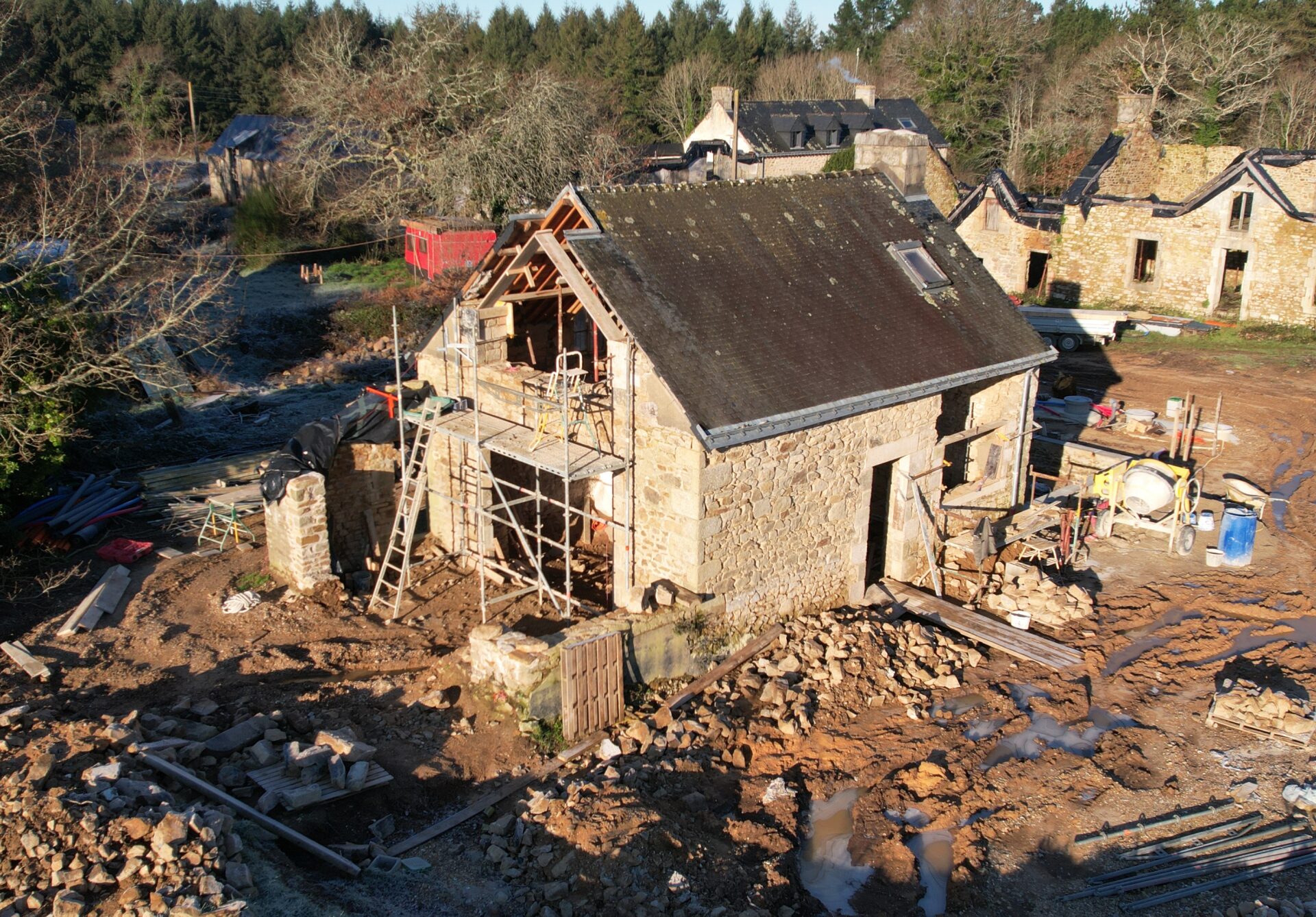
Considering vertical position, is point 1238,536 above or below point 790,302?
below

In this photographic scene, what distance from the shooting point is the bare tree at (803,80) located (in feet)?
208

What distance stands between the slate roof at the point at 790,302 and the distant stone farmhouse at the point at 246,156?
31197 millimetres

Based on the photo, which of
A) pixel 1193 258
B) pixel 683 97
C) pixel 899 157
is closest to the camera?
pixel 899 157

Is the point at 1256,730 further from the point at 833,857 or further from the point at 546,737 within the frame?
the point at 546,737

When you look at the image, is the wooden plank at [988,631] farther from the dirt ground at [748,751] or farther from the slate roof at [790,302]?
the slate roof at [790,302]

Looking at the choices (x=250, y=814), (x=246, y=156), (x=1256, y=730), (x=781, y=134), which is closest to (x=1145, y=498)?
(x=1256, y=730)

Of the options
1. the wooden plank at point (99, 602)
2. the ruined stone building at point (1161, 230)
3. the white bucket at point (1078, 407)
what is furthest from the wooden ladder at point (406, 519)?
the ruined stone building at point (1161, 230)

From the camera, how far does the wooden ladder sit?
13883 millimetres

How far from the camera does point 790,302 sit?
14125 mm

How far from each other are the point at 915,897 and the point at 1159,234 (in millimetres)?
27720

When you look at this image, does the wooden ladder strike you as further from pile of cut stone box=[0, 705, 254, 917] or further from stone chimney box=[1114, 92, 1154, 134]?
stone chimney box=[1114, 92, 1154, 134]

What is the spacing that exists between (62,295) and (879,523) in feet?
49.0

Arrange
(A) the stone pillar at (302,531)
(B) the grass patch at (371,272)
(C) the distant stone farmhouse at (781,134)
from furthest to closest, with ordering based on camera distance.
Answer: (C) the distant stone farmhouse at (781,134) < (B) the grass patch at (371,272) < (A) the stone pillar at (302,531)

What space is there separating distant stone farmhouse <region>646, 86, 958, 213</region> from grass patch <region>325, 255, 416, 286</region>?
11638mm
